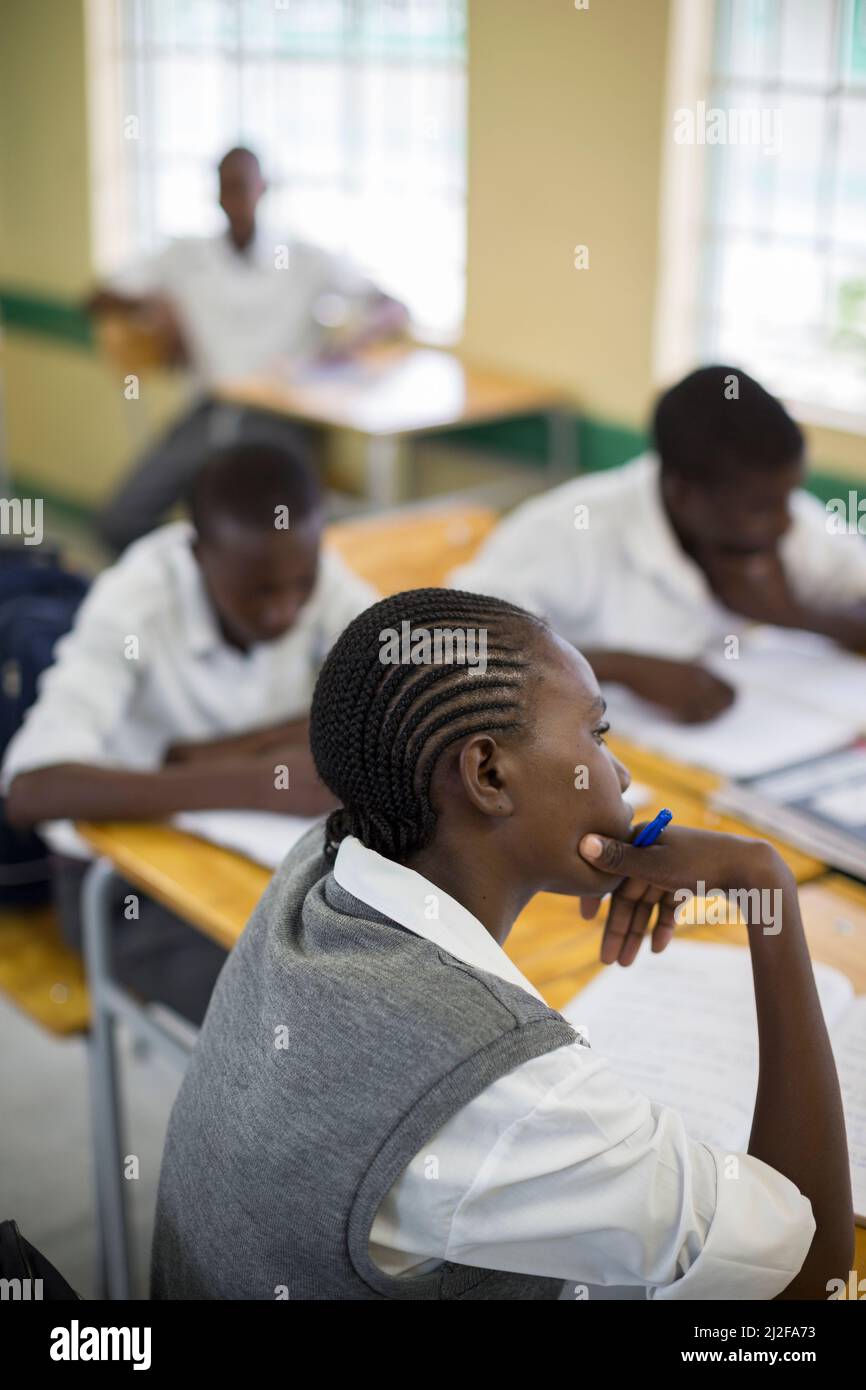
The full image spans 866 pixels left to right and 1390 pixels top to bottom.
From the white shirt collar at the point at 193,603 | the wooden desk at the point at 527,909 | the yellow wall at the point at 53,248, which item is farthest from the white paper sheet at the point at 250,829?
the yellow wall at the point at 53,248

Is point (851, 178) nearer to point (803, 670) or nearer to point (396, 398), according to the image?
point (396, 398)

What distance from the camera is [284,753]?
5.47 feet

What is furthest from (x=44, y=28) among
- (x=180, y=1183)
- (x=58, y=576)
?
(x=180, y=1183)

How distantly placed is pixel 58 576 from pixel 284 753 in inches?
26.6

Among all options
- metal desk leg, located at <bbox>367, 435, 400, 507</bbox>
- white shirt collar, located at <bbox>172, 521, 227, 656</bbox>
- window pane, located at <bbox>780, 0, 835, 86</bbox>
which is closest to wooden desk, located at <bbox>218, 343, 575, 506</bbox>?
metal desk leg, located at <bbox>367, 435, 400, 507</bbox>

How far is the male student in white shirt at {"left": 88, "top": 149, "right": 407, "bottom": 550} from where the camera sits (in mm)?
4312

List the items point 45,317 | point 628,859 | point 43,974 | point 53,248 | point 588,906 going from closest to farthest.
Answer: point 628,859 < point 588,906 < point 43,974 < point 53,248 < point 45,317

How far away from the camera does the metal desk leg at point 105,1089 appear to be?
5.40 feet

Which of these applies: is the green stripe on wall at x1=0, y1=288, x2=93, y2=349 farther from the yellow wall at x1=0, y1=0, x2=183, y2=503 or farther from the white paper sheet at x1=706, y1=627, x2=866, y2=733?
the white paper sheet at x1=706, y1=627, x2=866, y2=733

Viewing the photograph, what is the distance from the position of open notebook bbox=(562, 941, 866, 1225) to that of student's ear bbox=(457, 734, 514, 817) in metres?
0.31

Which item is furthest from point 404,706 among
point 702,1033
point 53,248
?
point 53,248

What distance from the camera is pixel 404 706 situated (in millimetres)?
917

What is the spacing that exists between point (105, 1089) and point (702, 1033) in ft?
2.77
